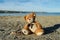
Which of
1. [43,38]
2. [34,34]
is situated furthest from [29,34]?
[43,38]

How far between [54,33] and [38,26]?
2.18 feet

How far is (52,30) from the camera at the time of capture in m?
8.53

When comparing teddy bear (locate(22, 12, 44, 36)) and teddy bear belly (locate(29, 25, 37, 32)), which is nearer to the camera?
teddy bear (locate(22, 12, 44, 36))

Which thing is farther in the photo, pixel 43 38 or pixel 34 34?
pixel 34 34

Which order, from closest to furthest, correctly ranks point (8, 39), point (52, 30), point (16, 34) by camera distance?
point (8, 39) < point (16, 34) < point (52, 30)

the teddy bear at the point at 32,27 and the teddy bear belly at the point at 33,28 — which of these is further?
the teddy bear belly at the point at 33,28

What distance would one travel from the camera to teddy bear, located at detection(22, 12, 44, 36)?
7679 millimetres

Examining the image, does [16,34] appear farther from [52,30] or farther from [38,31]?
[52,30]

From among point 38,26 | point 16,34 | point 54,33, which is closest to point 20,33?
point 16,34

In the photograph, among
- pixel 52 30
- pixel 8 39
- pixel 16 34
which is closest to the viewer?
pixel 8 39

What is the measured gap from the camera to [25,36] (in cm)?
757

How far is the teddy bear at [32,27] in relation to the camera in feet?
25.2

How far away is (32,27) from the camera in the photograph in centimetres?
789

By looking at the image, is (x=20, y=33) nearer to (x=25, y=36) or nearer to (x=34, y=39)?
(x=25, y=36)
